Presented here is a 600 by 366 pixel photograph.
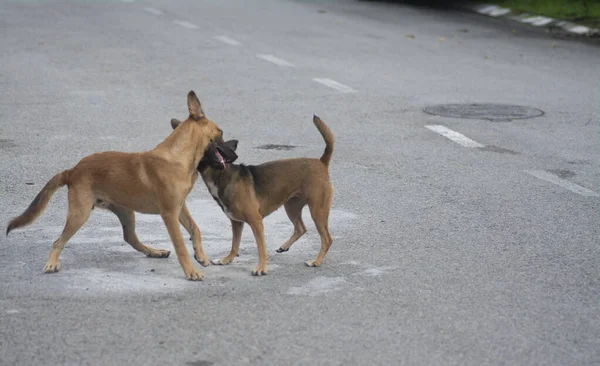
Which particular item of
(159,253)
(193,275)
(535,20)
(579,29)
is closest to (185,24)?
(535,20)

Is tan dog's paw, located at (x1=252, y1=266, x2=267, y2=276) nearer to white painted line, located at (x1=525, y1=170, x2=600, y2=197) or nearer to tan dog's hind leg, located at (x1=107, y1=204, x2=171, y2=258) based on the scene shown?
tan dog's hind leg, located at (x1=107, y1=204, x2=171, y2=258)

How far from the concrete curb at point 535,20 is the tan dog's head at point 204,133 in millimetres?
13237

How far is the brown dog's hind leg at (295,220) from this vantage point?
6.74m

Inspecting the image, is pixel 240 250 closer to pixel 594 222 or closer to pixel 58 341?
pixel 58 341

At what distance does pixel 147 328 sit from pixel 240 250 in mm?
1530

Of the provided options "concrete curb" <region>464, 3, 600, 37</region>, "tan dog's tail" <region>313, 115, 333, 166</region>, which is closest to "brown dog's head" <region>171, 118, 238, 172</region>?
"tan dog's tail" <region>313, 115, 333, 166</region>

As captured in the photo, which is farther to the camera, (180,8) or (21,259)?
(180,8)

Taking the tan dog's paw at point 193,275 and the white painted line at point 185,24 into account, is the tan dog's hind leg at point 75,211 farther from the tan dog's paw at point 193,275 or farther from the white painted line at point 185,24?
the white painted line at point 185,24

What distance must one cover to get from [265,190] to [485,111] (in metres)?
5.82

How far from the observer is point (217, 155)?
6.22 metres

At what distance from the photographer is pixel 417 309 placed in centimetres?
563

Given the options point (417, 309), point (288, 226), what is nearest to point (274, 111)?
point (288, 226)

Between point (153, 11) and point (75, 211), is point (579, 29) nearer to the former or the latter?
point (153, 11)

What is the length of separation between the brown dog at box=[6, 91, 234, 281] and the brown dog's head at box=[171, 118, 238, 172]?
1 centimetres
